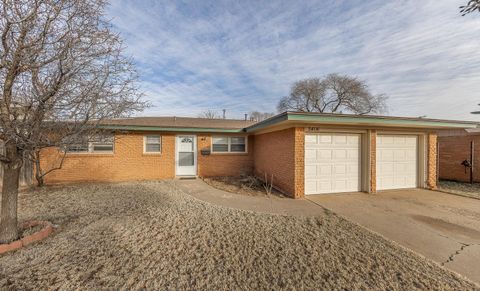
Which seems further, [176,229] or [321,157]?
[321,157]

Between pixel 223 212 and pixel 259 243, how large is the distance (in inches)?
67.0

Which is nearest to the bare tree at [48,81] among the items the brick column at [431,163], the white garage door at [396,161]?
the white garage door at [396,161]

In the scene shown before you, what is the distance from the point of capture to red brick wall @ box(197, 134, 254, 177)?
9.62m

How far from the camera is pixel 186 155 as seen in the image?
31.2 ft

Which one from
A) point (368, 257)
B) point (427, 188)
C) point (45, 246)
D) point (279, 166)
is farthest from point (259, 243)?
point (427, 188)

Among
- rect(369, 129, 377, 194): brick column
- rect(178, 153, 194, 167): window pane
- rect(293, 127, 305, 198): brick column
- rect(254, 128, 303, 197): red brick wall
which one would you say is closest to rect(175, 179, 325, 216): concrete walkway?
rect(293, 127, 305, 198): brick column

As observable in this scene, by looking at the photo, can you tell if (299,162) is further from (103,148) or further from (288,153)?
(103,148)

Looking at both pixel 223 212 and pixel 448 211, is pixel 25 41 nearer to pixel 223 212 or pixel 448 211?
pixel 223 212

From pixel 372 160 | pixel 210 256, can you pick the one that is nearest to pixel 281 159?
pixel 372 160

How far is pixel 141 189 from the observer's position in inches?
278

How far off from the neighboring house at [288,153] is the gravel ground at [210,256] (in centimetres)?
237

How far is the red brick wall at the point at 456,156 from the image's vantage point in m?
8.91

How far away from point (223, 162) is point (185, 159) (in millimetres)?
1930

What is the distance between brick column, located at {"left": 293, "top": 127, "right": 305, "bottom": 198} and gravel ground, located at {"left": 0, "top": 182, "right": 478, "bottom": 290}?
5.81 ft
